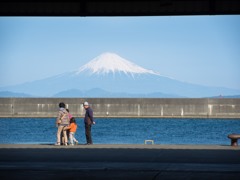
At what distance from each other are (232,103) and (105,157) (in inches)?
3419

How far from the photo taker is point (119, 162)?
20.1 m

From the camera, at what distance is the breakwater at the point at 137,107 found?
10631 cm

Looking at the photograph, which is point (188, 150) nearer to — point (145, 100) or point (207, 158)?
point (207, 158)

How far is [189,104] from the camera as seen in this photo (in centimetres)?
10688

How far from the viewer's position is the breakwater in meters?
106

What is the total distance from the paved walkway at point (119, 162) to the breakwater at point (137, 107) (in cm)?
7987
